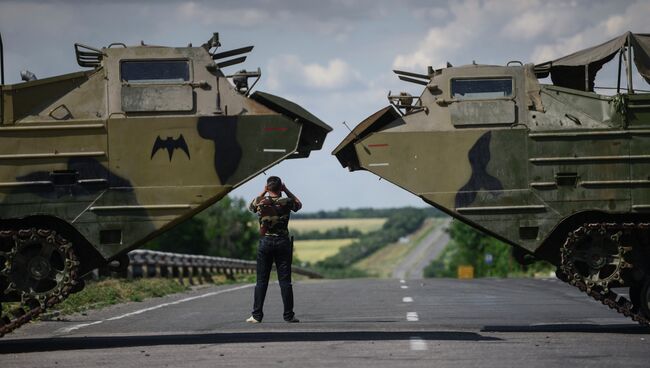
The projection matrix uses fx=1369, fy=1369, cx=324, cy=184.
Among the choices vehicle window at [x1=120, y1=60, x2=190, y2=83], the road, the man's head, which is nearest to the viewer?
vehicle window at [x1=120, y1=60, x2=190, y2=83]

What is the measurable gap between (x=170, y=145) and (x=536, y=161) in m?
5.09

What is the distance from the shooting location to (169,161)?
60.8ft

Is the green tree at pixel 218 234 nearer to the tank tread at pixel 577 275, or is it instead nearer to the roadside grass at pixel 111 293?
the roadside grass at pixel 111 293

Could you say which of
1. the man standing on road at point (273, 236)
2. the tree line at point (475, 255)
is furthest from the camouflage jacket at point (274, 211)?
the tree line at point (475, 255)

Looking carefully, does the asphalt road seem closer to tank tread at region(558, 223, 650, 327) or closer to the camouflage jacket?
tank tread at region(558, 223, 650, 327)

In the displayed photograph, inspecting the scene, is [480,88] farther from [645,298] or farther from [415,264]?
[415,264]

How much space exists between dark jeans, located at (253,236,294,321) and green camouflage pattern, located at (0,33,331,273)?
121 centimetres

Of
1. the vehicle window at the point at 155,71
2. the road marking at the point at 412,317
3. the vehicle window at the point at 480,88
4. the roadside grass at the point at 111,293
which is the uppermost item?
the vehicle window at the point at 155,71

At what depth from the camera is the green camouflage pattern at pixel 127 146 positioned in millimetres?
18281

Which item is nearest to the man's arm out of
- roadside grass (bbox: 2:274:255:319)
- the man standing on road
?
the man standing on road

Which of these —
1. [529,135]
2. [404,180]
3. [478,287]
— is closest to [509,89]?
[529,135]

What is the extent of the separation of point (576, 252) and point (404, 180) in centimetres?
261

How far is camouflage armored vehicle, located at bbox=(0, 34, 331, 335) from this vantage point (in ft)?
59.7

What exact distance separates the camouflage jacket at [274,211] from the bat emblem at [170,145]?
1.41m
